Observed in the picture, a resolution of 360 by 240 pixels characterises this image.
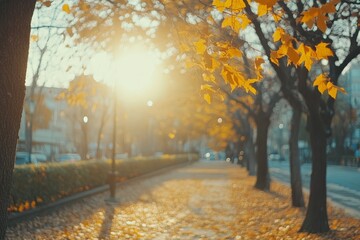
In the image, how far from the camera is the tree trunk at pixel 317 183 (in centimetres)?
1156

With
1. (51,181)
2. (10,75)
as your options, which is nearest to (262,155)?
(51,181)

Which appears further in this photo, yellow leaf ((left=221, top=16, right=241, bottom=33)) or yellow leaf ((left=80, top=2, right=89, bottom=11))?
yellow leaf ((left=80, top=2, right=89, bottom=11))

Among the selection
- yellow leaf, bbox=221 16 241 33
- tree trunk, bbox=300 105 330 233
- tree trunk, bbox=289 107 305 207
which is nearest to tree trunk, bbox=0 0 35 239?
yellow leaf, bbox=221 16 241 33

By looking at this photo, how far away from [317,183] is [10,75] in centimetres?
795

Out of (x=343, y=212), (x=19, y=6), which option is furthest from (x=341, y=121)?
(x=19, y=6)

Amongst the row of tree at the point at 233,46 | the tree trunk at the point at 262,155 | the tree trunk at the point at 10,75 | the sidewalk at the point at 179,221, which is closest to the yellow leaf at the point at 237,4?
the row of tree at the point at 233,46

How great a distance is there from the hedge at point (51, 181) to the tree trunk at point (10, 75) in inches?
297

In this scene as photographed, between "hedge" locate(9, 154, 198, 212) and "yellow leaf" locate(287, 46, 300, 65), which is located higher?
"yellow leaf" locate(287, 46, 300, 65)

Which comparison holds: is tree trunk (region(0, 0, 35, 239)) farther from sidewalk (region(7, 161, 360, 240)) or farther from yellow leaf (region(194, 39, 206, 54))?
sidewalk (region(7, 161, 360, 240))

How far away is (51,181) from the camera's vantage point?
16375 mm

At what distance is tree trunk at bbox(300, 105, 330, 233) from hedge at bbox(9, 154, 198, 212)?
271 inches

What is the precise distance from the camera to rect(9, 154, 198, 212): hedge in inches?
540

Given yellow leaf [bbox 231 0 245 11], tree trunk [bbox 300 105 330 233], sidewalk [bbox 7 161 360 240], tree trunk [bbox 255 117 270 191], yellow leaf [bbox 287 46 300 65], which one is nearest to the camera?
yellow leaf [bbox 287 46 300 65]

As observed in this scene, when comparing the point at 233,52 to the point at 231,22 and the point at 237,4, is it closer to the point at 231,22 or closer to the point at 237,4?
the point at 231,22
